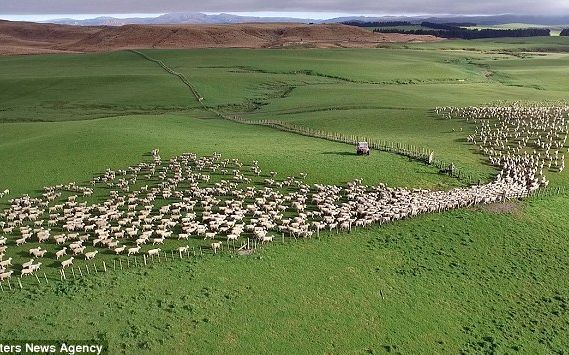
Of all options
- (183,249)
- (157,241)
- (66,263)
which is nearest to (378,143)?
(183,249)

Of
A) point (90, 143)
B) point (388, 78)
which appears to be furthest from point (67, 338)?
point (388, 78)

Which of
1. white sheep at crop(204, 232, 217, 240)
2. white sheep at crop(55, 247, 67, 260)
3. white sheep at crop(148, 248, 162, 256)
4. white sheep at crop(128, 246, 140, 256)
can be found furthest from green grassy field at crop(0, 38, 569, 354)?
Result: white sheep at crop(55, 247, 67, 260)

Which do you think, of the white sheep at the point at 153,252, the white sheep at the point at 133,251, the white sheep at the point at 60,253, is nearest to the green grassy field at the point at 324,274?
the white sheep at the point at 153,252

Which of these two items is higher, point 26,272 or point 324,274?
point 26,272

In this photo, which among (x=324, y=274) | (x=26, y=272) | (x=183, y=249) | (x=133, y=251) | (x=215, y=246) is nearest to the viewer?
(x=26, y=272)

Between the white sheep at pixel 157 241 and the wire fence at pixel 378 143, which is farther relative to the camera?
the wire fence at pixel 378 143

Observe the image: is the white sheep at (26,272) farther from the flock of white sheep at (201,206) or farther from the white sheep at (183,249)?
the white sheep at (183,249)

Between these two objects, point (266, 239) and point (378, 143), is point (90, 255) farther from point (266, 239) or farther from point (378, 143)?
point (378, 143)

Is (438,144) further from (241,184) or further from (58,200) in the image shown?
(58,200)
